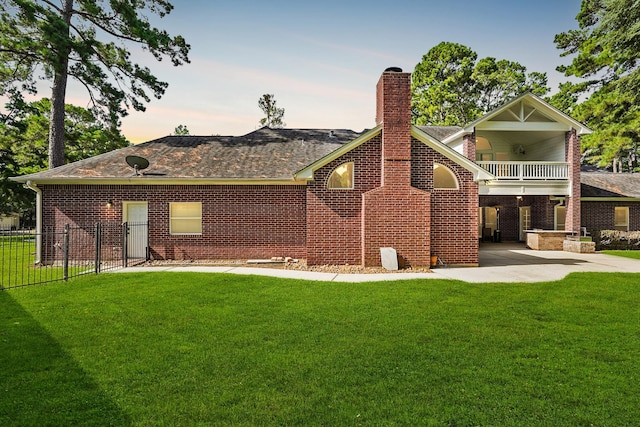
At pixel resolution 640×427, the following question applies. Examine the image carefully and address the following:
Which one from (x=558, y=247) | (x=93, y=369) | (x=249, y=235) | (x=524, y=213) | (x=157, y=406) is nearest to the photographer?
(x=157, y=406)

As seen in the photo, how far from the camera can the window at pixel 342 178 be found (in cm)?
1208

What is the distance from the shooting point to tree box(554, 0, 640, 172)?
17.1 m

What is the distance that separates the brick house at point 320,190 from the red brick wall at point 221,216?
0.04m

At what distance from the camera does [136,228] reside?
13.8m

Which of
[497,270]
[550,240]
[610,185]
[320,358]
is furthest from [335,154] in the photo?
[610,185]

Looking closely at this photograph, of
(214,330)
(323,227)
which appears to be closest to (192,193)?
(323,227)

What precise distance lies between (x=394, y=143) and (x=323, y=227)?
357 cm

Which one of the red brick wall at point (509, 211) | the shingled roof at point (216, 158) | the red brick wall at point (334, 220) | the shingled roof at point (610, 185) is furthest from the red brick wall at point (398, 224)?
the shingled roof at point (610, 185)

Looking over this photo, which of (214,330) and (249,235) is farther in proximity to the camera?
(249,235)

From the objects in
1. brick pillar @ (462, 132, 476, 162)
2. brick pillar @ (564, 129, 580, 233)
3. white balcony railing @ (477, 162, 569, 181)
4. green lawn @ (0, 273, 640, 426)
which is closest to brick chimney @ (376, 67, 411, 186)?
green lawn @ (0, 273, 640, 426)

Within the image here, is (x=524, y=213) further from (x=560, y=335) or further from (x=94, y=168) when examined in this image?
(x=94, y=168)

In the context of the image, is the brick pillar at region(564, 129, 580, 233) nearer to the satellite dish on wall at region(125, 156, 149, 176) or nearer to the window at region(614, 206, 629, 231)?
the window at region(614, 206, 629, 231)

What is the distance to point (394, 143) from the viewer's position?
457 inches

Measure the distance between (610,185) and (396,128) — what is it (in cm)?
1647
